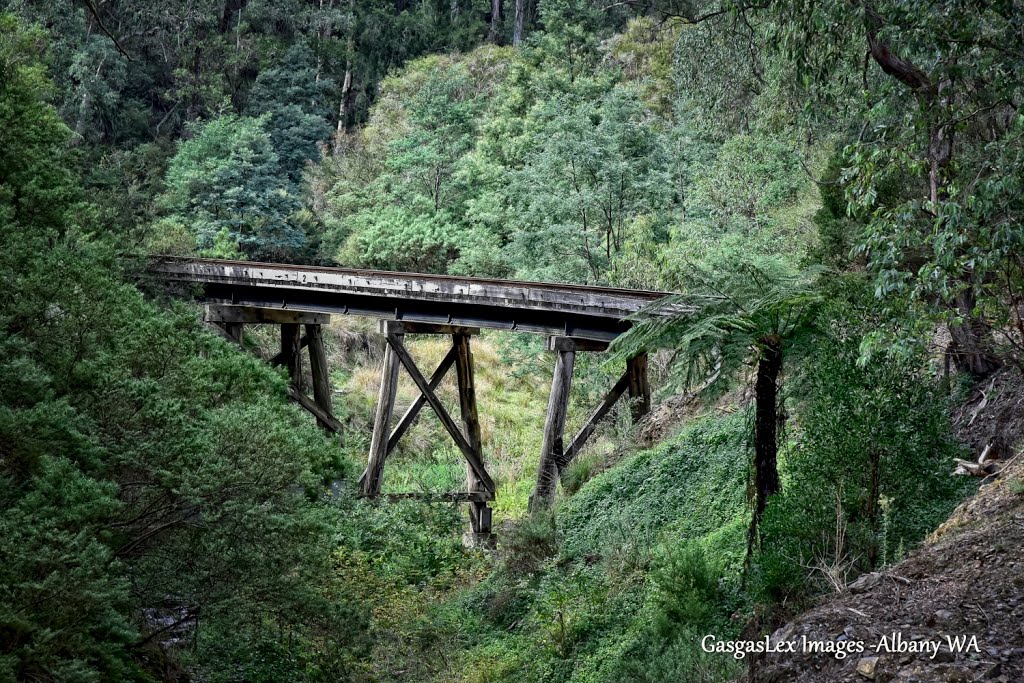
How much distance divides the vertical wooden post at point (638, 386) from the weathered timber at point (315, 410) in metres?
4.80

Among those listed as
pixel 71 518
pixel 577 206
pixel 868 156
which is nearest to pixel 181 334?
pixel 71 518

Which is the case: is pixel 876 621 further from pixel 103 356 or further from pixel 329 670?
pixel 103 356

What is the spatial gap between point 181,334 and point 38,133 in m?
2.84

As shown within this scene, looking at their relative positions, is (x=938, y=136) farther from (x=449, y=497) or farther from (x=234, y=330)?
(x=234, y=330)

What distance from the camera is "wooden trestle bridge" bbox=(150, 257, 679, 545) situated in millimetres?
14539

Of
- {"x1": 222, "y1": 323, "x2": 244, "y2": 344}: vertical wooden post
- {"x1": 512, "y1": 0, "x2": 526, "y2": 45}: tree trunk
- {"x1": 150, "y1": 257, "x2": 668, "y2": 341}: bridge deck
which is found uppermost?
{"x1": 512, "y1": 0, "x2": 526, "y2": 45}: tree trunk

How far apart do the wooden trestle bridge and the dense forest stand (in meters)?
0.59

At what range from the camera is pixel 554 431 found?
49.4 ft

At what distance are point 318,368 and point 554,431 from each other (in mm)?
4661

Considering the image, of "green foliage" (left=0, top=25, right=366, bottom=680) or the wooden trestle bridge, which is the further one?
the wooden trestle bridge

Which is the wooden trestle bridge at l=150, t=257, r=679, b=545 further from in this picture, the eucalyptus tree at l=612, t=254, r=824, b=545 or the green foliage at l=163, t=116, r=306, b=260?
the green foliage at l=163, t=116, r=306, b=260

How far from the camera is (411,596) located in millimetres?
12805

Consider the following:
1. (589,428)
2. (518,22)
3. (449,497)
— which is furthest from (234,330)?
(518,22)

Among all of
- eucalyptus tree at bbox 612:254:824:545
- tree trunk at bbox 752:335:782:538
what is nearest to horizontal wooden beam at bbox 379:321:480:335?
eucalyptus tree at bbox 612:254:824:545
